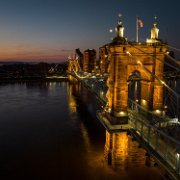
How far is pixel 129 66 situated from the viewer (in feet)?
54.1

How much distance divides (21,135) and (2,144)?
A: 3.22 meters

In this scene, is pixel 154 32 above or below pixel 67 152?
above

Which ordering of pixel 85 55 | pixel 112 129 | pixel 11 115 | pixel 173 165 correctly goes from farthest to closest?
1. pixel 85 55
2. pixel 11 115
3. pixel 112 129
4. pixel 173 165

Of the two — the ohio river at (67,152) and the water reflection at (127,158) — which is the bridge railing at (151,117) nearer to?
the water reflection at (127,158)

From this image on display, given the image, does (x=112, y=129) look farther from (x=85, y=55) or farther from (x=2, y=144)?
(x=85, y=55)

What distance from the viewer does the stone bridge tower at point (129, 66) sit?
16.0m

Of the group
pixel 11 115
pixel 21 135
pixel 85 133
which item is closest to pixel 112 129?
pixel 85 133

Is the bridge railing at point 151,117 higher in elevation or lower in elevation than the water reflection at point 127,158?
higher

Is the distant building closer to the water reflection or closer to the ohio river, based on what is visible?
the ohio river

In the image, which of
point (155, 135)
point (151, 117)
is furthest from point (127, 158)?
point (155, 135)

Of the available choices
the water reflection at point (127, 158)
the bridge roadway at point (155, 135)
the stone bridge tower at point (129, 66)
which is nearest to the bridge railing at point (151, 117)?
the bridge roadway at point (155, 135)

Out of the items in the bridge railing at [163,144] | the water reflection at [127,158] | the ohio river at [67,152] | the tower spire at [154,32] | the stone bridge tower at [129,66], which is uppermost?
the tower spire at [154,32]

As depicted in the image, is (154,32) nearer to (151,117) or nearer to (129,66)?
(129,66)

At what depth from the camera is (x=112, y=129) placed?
1542cm
